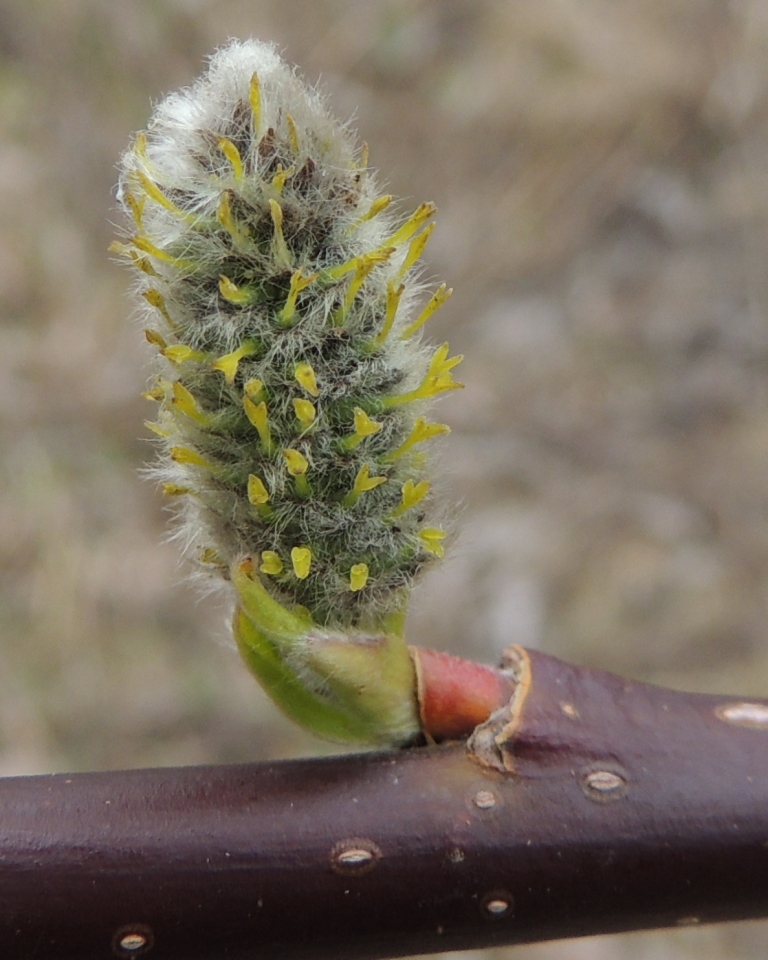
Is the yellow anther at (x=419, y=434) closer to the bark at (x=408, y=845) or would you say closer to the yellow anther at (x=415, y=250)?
the yellow anther at (x=415, y=250)

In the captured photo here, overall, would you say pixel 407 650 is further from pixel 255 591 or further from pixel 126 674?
pixel 126 674

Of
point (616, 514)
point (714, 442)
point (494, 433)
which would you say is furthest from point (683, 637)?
point (494, 433)

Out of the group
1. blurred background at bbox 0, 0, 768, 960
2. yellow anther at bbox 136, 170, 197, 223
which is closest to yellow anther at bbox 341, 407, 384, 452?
yellow anther at bbox 136, 170, 197, 223

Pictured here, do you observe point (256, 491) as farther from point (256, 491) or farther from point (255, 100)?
point (255, 100)

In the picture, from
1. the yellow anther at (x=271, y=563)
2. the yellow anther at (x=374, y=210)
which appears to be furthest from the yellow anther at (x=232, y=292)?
the yellow anther at (x=271, y=563)

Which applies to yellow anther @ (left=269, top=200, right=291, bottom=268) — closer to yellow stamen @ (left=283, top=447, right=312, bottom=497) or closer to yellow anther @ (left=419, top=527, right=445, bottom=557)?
yellow stamen @ (left=283, top=447, right=312, bottom=497)

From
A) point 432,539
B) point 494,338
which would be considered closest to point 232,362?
point 432,539

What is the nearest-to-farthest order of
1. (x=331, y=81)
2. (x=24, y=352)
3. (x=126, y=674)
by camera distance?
(x=126, y=674), (x=24, y=352), (x=331, y=81)
